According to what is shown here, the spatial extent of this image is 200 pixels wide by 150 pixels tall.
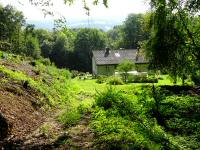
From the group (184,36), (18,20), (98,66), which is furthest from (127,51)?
(184,36)

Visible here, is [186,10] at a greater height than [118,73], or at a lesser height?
greater

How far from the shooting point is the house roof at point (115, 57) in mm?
79250

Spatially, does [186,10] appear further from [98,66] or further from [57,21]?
[98,66]

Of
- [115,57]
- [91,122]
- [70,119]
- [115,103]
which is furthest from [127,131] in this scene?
[115,57]

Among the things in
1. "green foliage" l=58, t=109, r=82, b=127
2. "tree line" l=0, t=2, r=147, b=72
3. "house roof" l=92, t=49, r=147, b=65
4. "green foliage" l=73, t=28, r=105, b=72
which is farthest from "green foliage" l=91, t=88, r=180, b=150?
"green foliage" l=73, t=28, r=105, b=72

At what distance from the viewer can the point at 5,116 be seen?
1323 cm

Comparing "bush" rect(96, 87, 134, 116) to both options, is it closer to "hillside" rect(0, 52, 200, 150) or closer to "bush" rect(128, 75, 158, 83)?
"hillside" rect(0, 52, 200, 150)

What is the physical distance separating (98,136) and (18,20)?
82.4m

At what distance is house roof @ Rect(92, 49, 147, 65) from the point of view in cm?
7925

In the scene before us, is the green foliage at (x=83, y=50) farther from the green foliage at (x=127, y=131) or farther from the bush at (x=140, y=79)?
the green foliage at (x=127, y=131)

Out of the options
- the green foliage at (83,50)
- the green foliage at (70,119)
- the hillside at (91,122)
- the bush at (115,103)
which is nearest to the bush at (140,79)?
the hillside at (91,122)

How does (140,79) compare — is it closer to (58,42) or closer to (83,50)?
(83,50)

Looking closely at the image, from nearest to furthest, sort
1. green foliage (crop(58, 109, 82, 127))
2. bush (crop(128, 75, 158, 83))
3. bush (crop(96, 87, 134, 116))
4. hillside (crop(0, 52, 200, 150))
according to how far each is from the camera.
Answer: hillside (crop(0, 52, 200, 150))
green foliage (crop(58, 109, 82, 127))
bush (crop(96, 87, 134, 116))
bush (crop(128, 75, 158, 83))

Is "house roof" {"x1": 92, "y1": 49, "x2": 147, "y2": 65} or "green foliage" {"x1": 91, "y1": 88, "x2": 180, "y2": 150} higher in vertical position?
"green foliage" {"x1": 91, "y1": 88, "x2": 180, "y2": 150}
